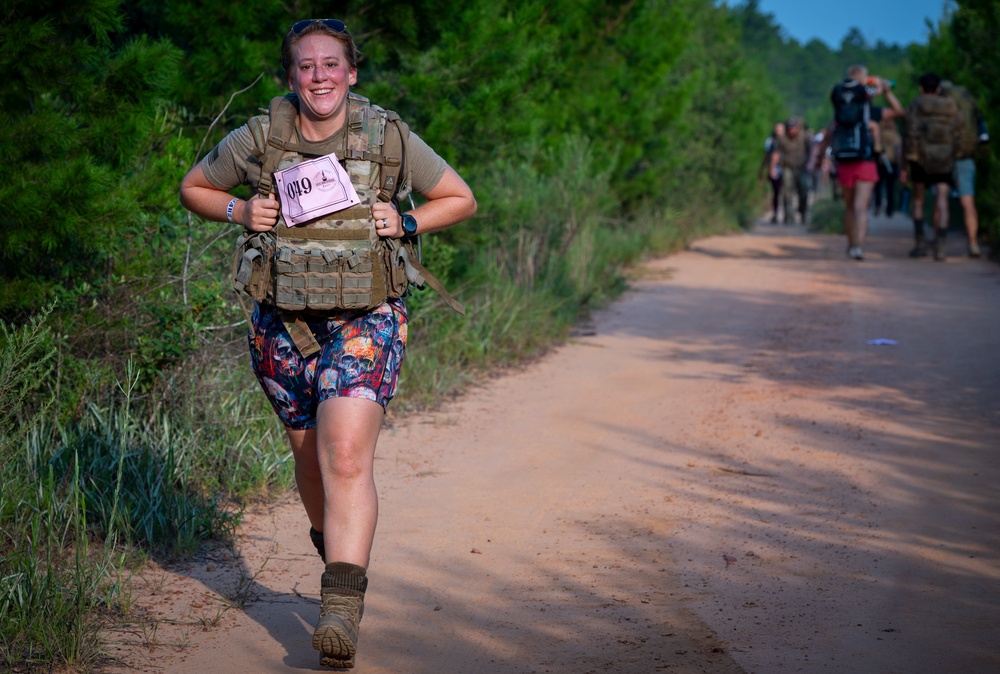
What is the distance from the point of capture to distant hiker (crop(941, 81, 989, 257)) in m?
14.0

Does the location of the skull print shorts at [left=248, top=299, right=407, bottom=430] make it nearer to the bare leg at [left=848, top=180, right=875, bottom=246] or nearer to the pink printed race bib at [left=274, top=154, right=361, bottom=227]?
the pink printed race bib at [left=274, top=154, right=361, bottom=227]

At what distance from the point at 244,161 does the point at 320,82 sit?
14.7 inches

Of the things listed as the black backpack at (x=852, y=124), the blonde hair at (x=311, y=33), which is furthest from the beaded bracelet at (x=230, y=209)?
the black backpack at (x=852, y=124)

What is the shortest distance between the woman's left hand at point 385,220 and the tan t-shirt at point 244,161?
17 cm

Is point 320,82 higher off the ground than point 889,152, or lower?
lower

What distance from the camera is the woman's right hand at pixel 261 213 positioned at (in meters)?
3.77

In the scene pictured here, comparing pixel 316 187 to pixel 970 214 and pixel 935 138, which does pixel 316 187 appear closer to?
pixel 935 138

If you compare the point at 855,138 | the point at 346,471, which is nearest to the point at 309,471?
the point at 346,471

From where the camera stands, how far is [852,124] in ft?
44.9

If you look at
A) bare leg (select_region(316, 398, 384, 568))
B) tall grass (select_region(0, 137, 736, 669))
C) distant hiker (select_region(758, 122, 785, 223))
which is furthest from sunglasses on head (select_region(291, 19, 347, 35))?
distant hiker (select_region(758, 122, 785, 223))

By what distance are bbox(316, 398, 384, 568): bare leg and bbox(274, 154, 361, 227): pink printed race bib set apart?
23.8 inches

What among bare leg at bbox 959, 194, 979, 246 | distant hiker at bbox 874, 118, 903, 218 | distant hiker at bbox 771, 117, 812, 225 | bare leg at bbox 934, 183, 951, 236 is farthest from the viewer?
distant hiker at bbox 771, 117, 812, 225

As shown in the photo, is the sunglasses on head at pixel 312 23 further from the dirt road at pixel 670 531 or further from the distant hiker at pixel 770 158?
the distant hiker at pixel 770 158

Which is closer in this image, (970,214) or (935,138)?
(935,138)
